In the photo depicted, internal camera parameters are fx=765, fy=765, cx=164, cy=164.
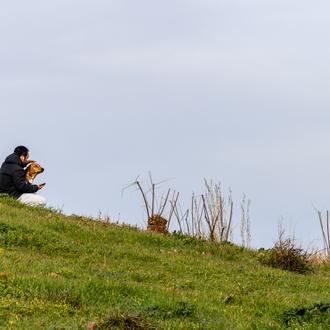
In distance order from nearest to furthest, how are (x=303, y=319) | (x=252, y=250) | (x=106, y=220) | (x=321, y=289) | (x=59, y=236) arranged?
(x=303, y=319) → (x=321, y=289) → (x=59, y=236) → (x=252, y=250) → (x=106, y=220)

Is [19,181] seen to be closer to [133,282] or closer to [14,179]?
[14,179]

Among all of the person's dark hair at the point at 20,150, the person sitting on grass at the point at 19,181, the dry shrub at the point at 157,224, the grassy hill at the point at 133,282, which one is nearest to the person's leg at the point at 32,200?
the person sitting on grass at the point at 19,181

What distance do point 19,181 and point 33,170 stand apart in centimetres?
87

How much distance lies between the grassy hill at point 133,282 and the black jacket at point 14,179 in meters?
0.90

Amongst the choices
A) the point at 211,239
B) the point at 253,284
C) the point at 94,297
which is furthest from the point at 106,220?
the point at 94,297

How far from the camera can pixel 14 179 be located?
67.4ft

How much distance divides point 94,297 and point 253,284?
482 centimetres

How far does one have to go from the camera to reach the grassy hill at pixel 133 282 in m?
9.92

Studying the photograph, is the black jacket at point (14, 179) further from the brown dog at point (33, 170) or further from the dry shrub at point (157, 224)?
the dry shrub at point (157, 224)

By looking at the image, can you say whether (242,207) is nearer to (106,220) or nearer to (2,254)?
(106,220)

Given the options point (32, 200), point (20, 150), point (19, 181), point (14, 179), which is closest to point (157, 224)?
point (32, 200)

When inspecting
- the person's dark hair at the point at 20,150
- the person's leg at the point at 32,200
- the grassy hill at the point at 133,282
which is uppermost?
the person's dark hair at the point at 20,150

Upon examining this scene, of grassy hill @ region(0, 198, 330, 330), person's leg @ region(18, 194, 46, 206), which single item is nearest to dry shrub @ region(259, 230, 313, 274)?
grassy hill @ region(0, 198, 330, 330)

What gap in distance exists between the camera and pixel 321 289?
15.6 meters
